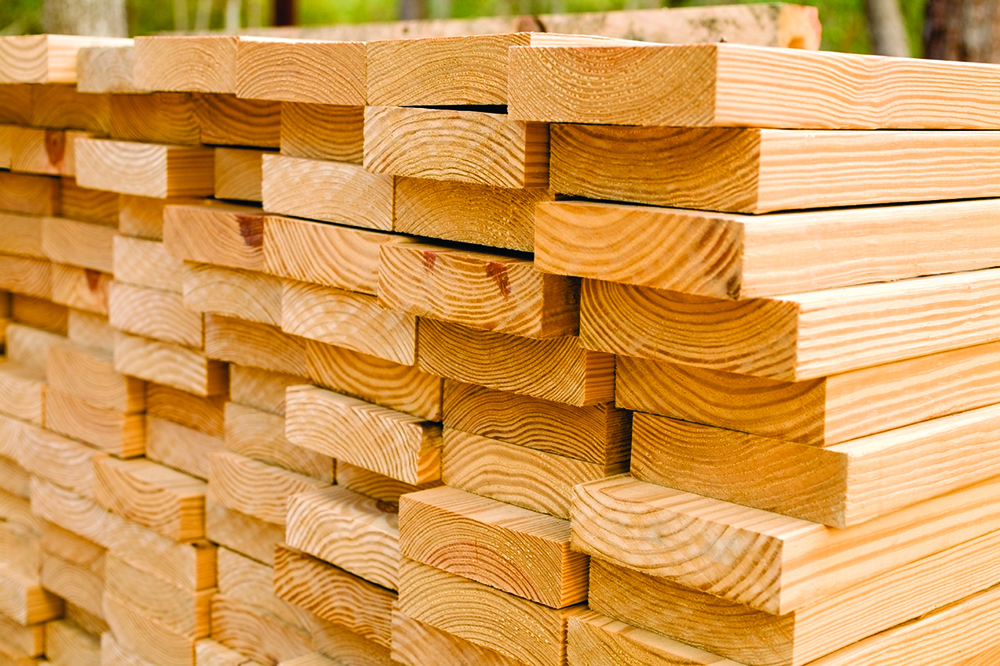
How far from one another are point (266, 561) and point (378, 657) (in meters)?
0.57

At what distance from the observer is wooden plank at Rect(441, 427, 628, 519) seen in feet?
8.36

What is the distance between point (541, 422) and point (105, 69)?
2059mm

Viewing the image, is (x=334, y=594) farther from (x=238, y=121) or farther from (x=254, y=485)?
(x=238, y=121)

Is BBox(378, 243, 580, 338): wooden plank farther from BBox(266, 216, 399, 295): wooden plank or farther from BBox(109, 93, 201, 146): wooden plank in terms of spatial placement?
BBox(109, 93, 201, 146): wooden plank

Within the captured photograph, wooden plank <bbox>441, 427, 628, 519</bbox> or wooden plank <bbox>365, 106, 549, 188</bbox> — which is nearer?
wooden plank <bbox>365, 106, 549, 188</bbox>

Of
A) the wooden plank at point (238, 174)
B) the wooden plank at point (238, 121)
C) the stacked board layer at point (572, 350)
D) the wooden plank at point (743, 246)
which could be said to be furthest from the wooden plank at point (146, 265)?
the wooden plank at point (743, 246)

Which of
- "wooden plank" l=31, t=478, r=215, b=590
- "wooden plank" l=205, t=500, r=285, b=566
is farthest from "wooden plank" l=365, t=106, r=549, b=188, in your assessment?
"wooden plank" l=31, t=478, r=215, b=590

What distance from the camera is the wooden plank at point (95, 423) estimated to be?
3992 mm

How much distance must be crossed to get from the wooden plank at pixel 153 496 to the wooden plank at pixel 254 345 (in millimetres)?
450

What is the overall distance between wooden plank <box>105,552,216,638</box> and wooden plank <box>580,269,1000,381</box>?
185 cm

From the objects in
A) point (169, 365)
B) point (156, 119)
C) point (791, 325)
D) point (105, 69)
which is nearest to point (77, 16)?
point (105, 69)

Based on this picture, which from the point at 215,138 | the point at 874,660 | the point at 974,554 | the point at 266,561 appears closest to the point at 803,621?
the point at 874,660

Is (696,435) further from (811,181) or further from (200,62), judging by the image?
(200,62)

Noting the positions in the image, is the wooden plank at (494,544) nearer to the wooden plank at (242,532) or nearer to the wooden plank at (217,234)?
the wooden plank at (242,532)
